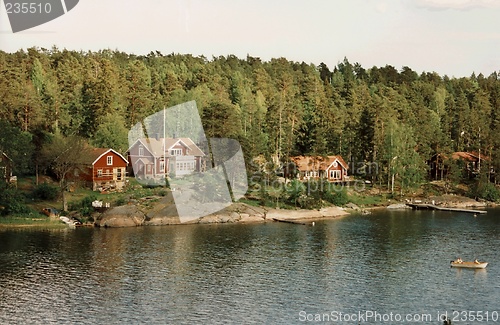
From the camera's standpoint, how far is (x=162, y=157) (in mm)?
79500

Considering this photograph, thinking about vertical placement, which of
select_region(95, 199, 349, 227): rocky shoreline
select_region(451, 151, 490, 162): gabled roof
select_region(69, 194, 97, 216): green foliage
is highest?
select_region(451, 151, 490, 162): gabled roof

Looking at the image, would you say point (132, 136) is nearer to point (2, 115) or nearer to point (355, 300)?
point (2, 115)

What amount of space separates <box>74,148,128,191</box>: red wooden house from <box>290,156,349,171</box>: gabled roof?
80.0 ft

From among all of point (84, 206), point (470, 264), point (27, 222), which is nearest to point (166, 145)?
point (84, 206)

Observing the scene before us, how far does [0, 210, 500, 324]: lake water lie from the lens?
1374 inches

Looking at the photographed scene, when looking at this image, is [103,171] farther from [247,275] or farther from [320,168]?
[247,275]

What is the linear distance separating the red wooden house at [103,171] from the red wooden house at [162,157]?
468cm

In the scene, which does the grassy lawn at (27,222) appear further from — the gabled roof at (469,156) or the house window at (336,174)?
the gabled roof at (469,156)

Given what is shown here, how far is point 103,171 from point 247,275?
3396 centimetres

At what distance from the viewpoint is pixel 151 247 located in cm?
5175

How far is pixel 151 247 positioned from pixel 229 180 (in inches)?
951

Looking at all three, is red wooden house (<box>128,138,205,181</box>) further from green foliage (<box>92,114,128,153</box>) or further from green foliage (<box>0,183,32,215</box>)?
green foliage (<box>0,183,32,215</box>)

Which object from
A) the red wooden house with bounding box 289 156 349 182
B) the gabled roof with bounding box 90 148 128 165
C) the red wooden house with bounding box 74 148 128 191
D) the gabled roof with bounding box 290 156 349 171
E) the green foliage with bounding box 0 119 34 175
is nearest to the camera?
the green foliage with bounding box 0 119 34 175

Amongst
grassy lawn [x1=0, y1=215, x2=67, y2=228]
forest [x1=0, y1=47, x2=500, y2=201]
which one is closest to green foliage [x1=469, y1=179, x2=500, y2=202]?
forest [x1=0, y1=47, x2=500, y2=201]
